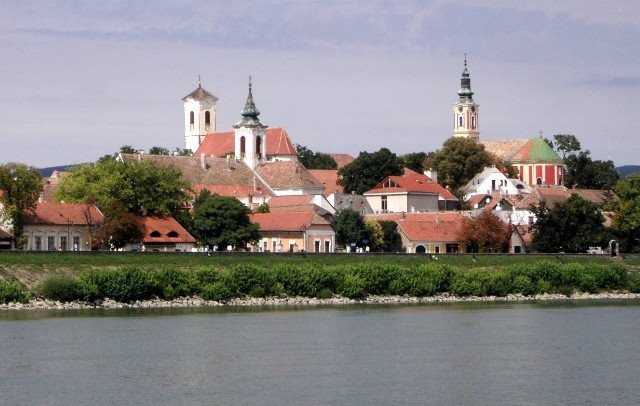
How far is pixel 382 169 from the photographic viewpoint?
11925cm

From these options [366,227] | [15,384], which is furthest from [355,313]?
[366,227]

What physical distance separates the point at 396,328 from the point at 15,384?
20.2m

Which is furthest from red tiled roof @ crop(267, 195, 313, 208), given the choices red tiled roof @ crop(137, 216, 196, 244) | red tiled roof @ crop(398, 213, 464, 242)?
red tiled roof @ crop(137, 216, 196, 244)

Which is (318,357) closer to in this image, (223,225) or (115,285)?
(115,285)

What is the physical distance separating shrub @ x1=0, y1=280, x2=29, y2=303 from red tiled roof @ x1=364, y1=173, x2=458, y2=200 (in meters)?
51.7

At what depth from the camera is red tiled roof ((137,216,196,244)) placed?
84312mm

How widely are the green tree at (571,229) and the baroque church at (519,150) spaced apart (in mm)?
48143

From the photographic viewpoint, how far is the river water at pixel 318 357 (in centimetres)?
3834

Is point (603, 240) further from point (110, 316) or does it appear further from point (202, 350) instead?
point (202, 350)

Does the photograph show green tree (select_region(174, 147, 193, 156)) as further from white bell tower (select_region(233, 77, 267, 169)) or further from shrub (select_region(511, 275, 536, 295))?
shrub (select_region(511, 275, 536, 295))

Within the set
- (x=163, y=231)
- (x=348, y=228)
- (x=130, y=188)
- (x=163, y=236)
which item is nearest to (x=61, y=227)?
(x=130, y=188)

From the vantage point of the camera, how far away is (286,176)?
376 feet

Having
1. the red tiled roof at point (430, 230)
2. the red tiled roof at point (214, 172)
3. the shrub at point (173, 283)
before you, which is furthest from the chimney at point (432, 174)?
the shrub at point (173, 283)

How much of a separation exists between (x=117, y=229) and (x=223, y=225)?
7.86m
